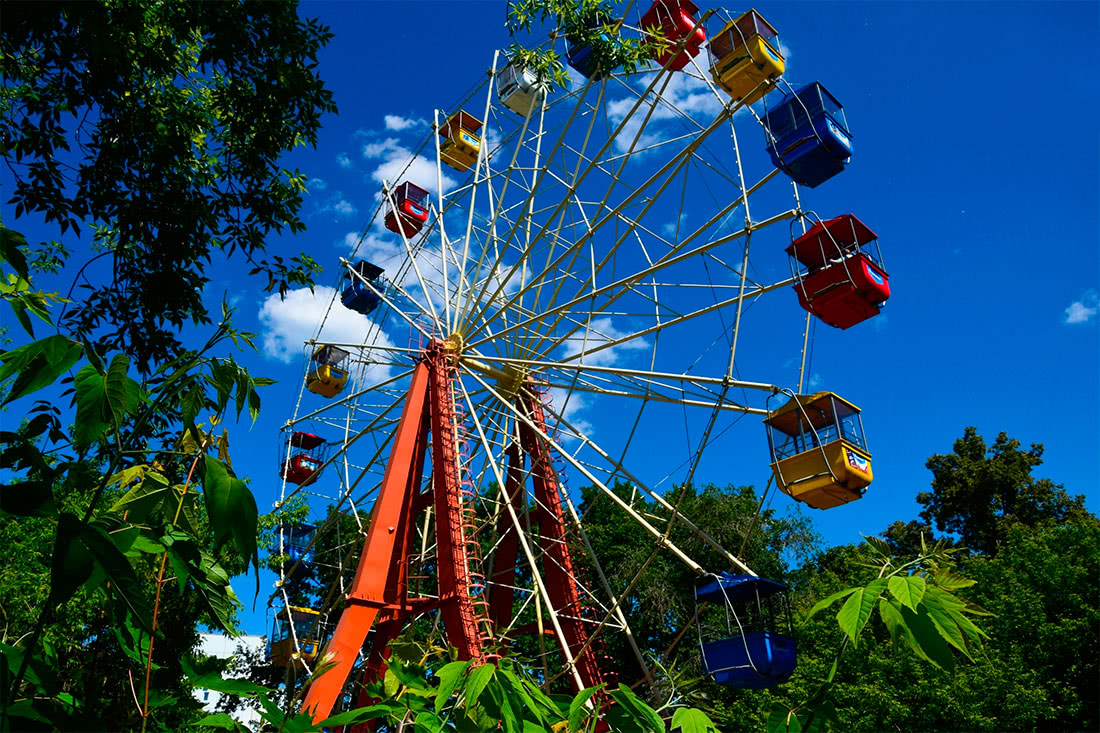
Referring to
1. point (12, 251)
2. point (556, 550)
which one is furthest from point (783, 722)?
point (556, 550)

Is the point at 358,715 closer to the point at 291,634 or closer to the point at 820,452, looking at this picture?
the point at 820,452

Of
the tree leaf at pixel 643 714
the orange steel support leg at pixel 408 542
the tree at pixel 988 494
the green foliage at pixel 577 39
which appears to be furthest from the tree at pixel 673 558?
the tree leaf at pixel 643 714

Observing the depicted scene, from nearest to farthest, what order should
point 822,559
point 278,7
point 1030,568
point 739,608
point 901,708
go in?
point 278,7
point 739,608
point 901,708
point 1030,568
point 822,559

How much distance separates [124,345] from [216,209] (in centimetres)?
122

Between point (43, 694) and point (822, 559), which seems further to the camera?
point (822, 559)

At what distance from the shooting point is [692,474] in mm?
11320

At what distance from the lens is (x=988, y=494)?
110 ft

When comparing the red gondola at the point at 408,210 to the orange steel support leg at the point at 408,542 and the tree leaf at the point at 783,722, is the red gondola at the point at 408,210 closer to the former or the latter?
the orange steel support leg at the point at 408,542

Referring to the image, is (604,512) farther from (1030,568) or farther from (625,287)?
(625,287)

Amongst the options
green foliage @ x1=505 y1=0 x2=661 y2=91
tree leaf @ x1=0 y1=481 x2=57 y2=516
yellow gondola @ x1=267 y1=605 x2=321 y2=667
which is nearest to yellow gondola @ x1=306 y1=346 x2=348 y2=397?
yellow gondola @ x1=267 y1=605 x2=321 y2=667

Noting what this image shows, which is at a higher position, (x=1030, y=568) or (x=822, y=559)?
(x=822, y=559)

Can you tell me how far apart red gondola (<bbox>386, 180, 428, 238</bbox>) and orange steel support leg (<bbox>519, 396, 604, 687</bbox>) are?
626 centimetres

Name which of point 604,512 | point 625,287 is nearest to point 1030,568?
point 604,512

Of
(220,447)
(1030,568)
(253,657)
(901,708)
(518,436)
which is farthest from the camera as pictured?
(253,657)
